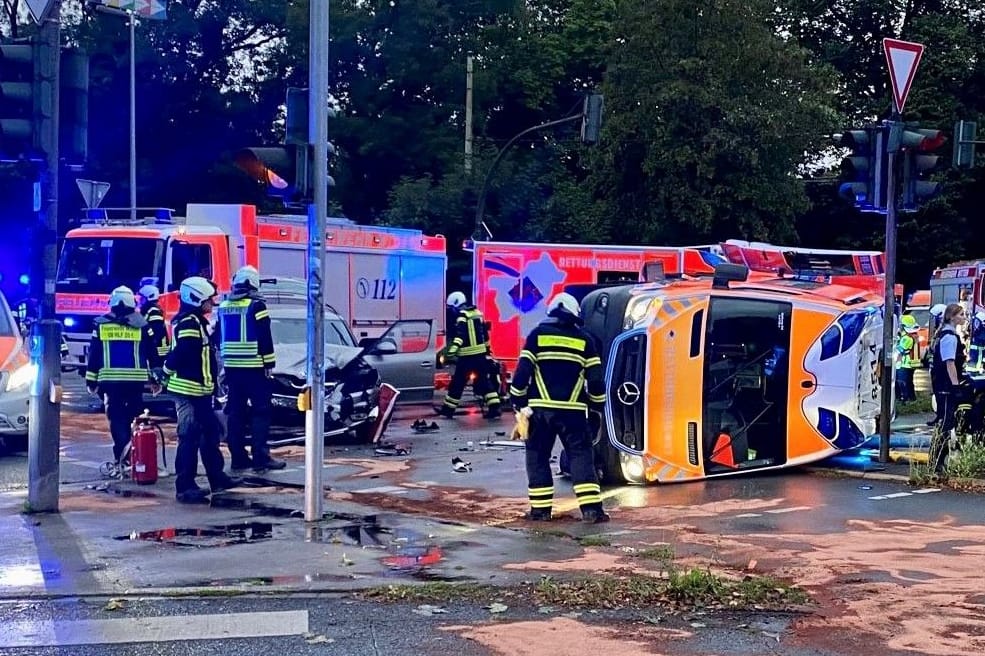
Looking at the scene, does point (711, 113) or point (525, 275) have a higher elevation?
point (711, 113)

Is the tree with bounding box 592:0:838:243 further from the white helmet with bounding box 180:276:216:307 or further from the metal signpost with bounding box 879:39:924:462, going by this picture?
the white helmet with bounding box 180:276:216:307

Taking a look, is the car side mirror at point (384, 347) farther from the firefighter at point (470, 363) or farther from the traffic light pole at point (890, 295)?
the traffic light pole at point (890, 295)

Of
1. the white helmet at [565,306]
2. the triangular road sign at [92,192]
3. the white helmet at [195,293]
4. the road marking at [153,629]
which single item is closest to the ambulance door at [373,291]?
the triangular road sign at [92,192]

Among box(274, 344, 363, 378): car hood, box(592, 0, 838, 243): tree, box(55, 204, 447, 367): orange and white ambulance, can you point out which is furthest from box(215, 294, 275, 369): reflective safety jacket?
box(592, 0, 838, 243): tree

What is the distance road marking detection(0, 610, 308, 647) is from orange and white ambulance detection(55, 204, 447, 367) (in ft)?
37.9

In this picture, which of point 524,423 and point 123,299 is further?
point 123,299

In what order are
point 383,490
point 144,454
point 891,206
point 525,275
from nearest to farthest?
1. point 383,490
2. point 144,454
3. point 891,206
4. point 525,275

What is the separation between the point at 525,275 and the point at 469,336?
5.62 meters

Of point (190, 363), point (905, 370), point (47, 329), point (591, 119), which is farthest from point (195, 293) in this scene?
point (905, 370)

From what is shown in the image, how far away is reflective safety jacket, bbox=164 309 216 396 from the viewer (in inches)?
401

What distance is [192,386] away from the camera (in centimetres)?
1020

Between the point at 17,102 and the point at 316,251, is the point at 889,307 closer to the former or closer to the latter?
the point at 316,251

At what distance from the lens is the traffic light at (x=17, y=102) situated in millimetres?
8742

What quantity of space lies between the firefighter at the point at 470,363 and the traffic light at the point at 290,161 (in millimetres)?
8426
